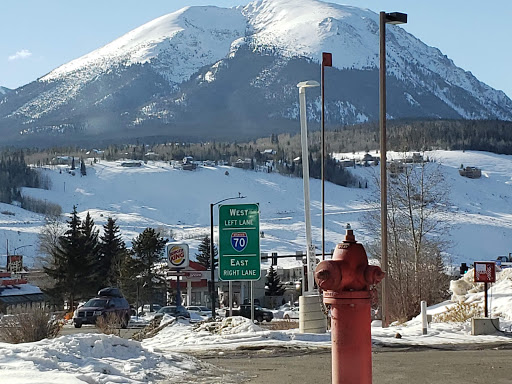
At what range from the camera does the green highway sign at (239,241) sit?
23.5 meters

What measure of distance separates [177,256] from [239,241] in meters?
26.0

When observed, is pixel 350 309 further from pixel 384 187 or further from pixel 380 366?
pixel 384 187

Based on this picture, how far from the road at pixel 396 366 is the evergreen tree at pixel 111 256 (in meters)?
58.5

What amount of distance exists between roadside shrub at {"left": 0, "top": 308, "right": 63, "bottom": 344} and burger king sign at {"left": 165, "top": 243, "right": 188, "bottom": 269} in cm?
3158

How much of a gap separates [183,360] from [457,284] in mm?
15450

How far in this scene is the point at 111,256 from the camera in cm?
8050

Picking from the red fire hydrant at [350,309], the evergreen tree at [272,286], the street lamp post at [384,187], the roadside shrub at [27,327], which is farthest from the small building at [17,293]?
the red fire hydrant at [350,309]

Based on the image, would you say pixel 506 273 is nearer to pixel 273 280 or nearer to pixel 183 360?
pixel 183 360

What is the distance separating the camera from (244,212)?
77.3 ft

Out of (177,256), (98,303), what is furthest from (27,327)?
(177,256)

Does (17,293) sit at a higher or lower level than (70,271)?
lower

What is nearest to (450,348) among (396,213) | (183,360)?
(183,360)

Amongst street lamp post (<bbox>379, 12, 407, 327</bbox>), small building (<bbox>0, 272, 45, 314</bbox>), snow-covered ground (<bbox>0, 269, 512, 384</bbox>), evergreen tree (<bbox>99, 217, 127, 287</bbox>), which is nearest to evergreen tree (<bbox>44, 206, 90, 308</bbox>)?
evergreen tree (<bbox>99, 217, 127, 287</bbox>)

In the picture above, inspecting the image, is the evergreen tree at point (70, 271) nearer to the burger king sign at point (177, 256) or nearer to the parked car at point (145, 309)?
the parked car at point (145, 309)
